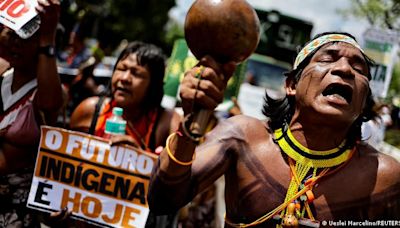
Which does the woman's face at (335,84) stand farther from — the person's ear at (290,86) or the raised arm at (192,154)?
the raised arm at (192,154)

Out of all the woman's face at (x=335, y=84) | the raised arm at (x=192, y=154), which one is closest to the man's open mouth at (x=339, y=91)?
the woman's face at (x=335, y=84)

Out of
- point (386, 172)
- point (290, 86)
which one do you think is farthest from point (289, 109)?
point (386, 172)

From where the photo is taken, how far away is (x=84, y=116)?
3295 mm

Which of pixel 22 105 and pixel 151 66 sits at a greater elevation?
pixel 151 66

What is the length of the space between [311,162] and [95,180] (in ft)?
4.39

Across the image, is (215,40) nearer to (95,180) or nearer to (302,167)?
(302,167)

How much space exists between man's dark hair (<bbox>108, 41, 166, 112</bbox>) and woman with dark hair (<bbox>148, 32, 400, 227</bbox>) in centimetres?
114

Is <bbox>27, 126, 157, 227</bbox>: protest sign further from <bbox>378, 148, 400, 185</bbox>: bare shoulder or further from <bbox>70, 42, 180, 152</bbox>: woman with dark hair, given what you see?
<bbox>378, 148, 400, 185</bbox>: bare shoulder

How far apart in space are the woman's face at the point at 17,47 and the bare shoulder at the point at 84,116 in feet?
1.81

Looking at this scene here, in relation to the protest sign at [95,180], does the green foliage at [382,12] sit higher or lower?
higher

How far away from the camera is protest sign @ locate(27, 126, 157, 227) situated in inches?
113

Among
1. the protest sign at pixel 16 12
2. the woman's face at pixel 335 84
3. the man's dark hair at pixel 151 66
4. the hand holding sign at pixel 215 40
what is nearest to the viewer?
the hand holding sign at pixel 215 40

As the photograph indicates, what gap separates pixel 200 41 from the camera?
5.57ft

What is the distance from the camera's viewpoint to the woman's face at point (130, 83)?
10.4ft
